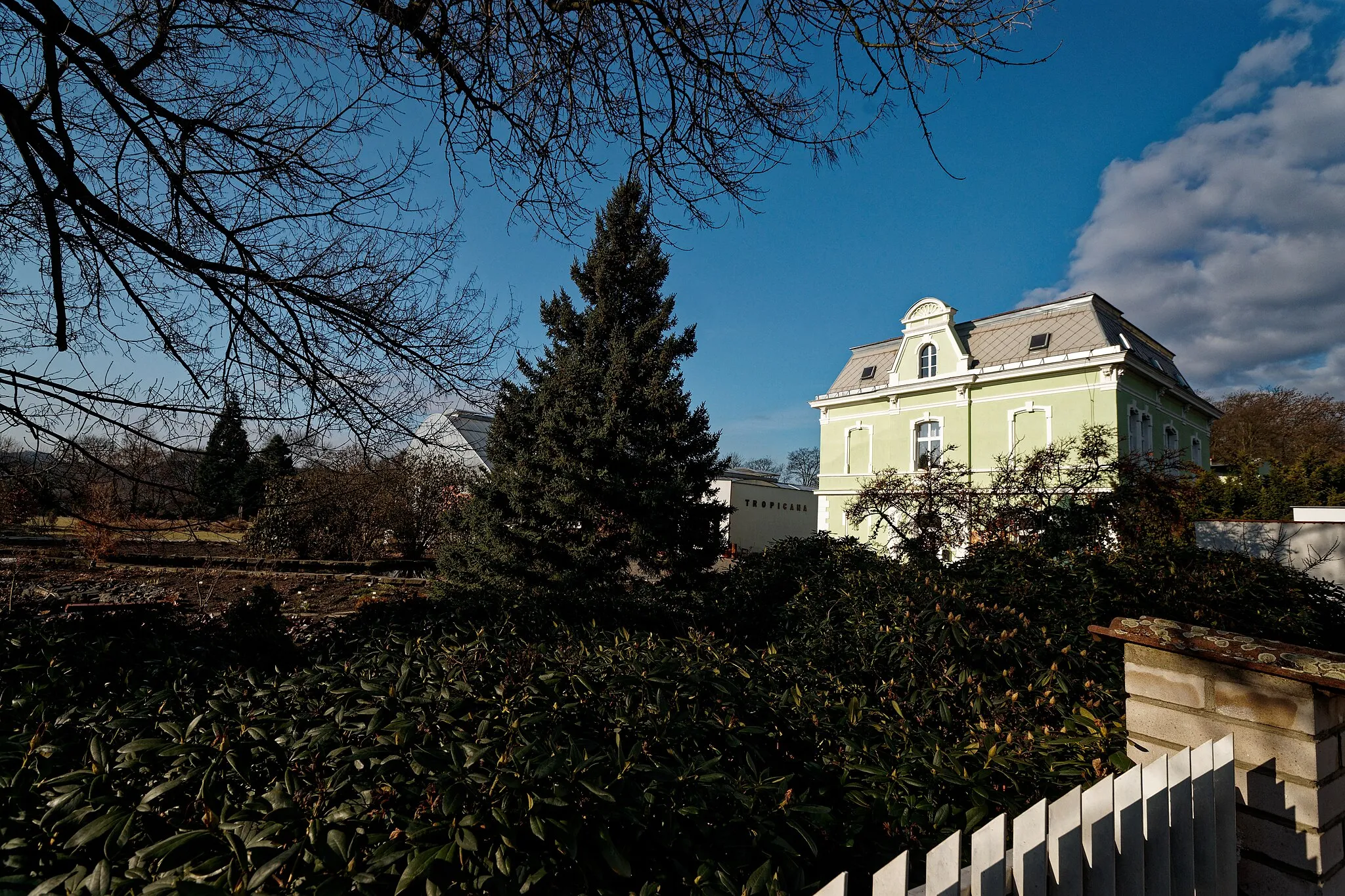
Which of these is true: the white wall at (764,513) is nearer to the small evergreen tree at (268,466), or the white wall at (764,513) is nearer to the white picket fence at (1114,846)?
the small evergreen tree at (268,466)

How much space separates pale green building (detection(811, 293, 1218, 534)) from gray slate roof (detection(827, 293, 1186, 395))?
3 centimetres

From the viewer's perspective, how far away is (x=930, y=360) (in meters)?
19.1

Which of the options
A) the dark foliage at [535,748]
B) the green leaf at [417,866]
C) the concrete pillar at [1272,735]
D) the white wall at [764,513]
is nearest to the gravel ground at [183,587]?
the dark foliage at [535,748]

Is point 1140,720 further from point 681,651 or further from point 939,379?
point 939,379

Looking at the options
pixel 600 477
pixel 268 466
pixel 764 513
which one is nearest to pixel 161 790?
pixel 268 466

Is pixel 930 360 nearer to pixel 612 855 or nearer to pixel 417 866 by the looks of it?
pixel 612 855

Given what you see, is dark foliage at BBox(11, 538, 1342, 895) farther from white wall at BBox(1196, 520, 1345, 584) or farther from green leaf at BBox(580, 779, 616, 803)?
white wall at BBox(1196, 520, 1345, 584)

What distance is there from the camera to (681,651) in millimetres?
3098

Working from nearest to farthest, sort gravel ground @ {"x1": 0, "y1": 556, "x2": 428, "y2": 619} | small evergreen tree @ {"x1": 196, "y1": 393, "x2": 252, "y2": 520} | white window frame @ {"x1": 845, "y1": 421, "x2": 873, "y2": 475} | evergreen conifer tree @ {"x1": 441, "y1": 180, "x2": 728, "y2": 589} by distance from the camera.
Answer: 1. small evergreen tree @ {"x1": 196, "y1": 393, "x2": 252, "y2": 520}
2. gravel ground @ {"x1": 0, "y1": 556, "x2": 428, "y2": 619}
3. evergreen conifer tree @ {"x1": 441, "y1": 180, "x2": 728, "y2": 589}
4. white window frame @ {"x1": 845, "y1": 421, "x2": 873, "y2": 475}

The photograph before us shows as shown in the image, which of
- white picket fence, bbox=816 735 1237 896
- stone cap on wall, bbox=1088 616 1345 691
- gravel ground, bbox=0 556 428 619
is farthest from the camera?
gravel ground, bbox=0 556 428 619

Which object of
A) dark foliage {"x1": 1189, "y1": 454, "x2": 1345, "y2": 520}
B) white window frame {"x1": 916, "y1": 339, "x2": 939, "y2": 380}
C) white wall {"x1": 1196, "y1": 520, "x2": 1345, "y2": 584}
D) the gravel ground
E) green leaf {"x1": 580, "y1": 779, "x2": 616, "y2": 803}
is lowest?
the gravel ground

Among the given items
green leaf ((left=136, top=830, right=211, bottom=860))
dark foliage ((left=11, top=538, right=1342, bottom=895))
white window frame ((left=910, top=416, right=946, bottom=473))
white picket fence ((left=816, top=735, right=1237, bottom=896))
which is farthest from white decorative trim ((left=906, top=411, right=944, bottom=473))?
green leaf ((left=136, top=830, right=211, bottom=860))

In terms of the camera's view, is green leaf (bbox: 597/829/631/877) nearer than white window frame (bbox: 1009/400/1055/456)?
Yes

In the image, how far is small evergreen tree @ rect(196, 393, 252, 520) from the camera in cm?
341
